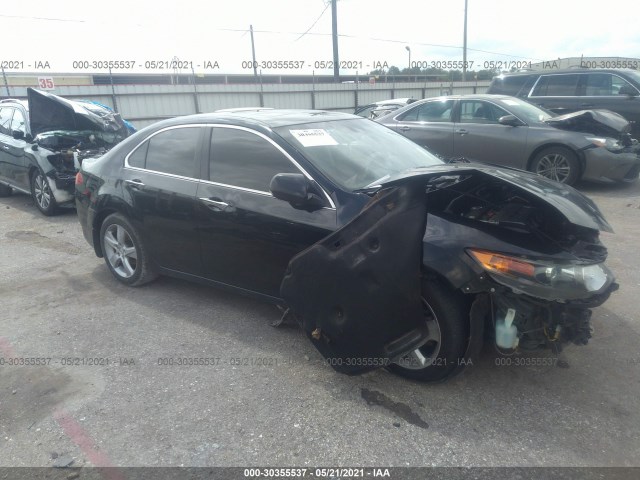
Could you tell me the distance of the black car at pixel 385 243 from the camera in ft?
8.66

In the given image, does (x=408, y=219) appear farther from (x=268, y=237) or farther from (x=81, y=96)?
(x=81, y=96)

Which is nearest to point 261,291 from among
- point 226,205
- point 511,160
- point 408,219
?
point 226,205

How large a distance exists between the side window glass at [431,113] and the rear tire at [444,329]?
6.81 m

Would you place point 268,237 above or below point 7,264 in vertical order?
above

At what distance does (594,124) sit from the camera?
791 cm

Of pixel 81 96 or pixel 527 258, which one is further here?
pixel 81 96

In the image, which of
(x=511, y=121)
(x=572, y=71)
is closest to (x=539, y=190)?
(x=511, y=121)

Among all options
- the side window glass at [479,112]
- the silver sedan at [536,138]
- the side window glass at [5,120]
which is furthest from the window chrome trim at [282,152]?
the side window glass at [5,120]

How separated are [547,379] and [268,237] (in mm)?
1986

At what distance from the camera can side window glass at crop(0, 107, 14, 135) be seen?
8438 millimetres

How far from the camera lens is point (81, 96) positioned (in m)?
15.5

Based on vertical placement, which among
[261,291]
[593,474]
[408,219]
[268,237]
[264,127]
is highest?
[264,127]

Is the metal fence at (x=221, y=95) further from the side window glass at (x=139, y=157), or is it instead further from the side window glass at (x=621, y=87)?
the side window glass at (x=621, y=87)

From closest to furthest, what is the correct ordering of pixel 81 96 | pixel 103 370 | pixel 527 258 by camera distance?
pixel 527 258, pixel 103 370, pixel 81 96
